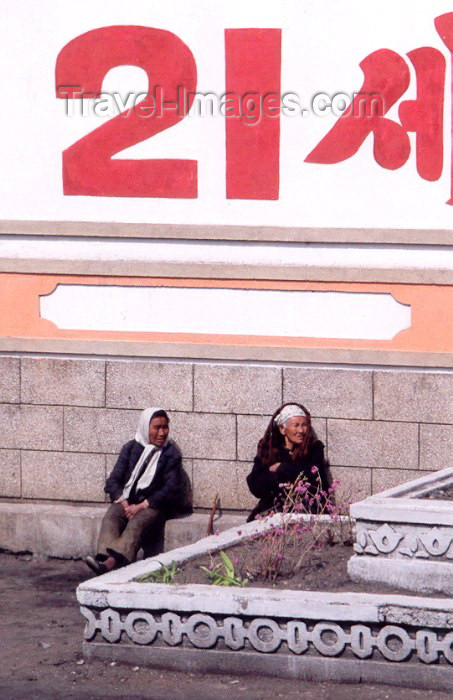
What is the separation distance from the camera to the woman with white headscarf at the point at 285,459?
936 cm

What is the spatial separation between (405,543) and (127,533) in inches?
106

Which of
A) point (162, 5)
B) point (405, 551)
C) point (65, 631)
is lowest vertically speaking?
point (65, 631)

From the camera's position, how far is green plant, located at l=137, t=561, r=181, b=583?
755cm

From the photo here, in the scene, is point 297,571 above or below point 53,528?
above

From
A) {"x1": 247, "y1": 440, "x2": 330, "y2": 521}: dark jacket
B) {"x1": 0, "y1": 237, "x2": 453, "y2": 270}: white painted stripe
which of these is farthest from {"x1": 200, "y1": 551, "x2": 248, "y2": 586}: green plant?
{"x1": 0, "y1": 237, "x2": 453, "y2": 270}: white painted stripe

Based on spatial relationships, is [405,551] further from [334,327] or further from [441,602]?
[334,327]

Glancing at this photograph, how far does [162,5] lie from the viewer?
32.1 feet

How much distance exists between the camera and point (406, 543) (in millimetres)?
7238

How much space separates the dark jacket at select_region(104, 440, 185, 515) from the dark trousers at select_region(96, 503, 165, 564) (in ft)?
0.30

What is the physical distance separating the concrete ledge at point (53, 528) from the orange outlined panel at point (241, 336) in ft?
3.96

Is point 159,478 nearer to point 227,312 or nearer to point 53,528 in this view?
point 53,528

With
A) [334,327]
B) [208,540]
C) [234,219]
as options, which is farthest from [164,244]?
[208,540]

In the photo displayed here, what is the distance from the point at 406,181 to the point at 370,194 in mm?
250

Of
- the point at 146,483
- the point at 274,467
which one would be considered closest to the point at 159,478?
the point at 146,483
